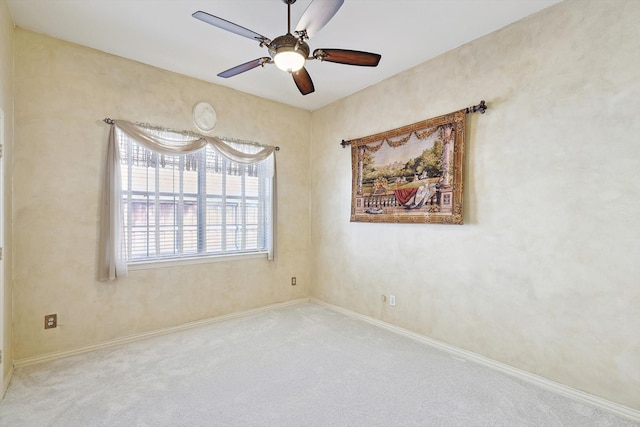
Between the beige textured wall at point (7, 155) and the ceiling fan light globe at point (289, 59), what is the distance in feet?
6.51

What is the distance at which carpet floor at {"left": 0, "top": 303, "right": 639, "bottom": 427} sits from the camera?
2008mm

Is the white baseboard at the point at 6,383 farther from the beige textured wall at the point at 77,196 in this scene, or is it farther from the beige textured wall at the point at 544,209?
the beige textured wall at the point at 544,209

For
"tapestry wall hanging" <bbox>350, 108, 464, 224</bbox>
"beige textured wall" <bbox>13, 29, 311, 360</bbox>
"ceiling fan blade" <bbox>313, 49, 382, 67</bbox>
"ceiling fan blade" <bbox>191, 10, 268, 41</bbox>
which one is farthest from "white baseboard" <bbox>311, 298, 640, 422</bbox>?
"ceiling fan blade" <bbox>191, 10, 268, 41</bbox>

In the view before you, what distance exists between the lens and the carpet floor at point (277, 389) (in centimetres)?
201

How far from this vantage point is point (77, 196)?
2.95 metres

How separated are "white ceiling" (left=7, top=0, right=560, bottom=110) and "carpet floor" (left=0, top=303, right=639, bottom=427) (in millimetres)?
2877

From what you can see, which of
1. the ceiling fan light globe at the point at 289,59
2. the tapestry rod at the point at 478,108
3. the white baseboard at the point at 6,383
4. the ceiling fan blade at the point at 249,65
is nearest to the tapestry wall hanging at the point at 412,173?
the tapestry rod at the point at 478,108

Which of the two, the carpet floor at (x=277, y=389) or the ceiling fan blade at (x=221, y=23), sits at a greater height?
the ceiling fan blade at (x=221, y=23)

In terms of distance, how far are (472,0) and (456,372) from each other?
9.53 feet

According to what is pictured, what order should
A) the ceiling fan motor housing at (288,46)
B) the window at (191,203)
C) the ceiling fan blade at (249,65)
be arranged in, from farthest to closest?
the window at (191,203), the ceiling fan blade at (249,65), the ceiling fan motor housing at (288,46)

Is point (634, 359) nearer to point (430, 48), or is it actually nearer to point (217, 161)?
point (430, 48)

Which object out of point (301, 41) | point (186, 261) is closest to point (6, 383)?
point (186, 261)

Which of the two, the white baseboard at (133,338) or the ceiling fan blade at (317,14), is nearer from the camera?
the ceiling fan blade at (317,14)

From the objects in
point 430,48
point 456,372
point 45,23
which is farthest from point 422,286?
point 45,23
